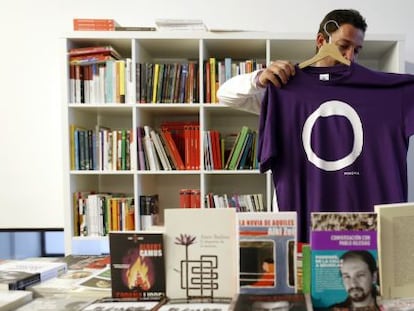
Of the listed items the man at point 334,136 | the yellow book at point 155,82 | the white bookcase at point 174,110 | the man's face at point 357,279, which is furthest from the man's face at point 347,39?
the yellow book at point 155,82

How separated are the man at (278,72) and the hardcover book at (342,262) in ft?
1.97

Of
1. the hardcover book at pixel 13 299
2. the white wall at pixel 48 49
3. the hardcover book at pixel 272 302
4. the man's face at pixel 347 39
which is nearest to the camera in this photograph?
the hardcover book at pixel 272 302

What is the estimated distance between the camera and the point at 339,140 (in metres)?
1.20

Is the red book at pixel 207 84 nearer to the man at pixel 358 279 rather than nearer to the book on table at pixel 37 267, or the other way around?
the book on table at pixel 37 267

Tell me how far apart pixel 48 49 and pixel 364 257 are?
252cm

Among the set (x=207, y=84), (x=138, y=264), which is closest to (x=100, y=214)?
(x=207, y=84)

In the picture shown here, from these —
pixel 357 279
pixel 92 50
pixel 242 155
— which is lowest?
pixel 357 279

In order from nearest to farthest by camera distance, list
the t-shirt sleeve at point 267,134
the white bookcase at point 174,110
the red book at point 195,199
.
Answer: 1. the t-shirt sleeve at point 267,134
2. the white bookcase at point 174,110
3. the red book at point 195,199

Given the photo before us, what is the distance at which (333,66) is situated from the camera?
1.26 meters

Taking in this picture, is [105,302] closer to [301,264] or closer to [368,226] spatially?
[301,264]

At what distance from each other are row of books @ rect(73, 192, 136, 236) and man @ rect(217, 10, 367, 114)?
1168 millimetres

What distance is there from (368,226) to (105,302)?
2.04 ft

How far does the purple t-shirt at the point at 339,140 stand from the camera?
1180 millimetres

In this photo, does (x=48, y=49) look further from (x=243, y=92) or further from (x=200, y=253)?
(x=200, y=253)
